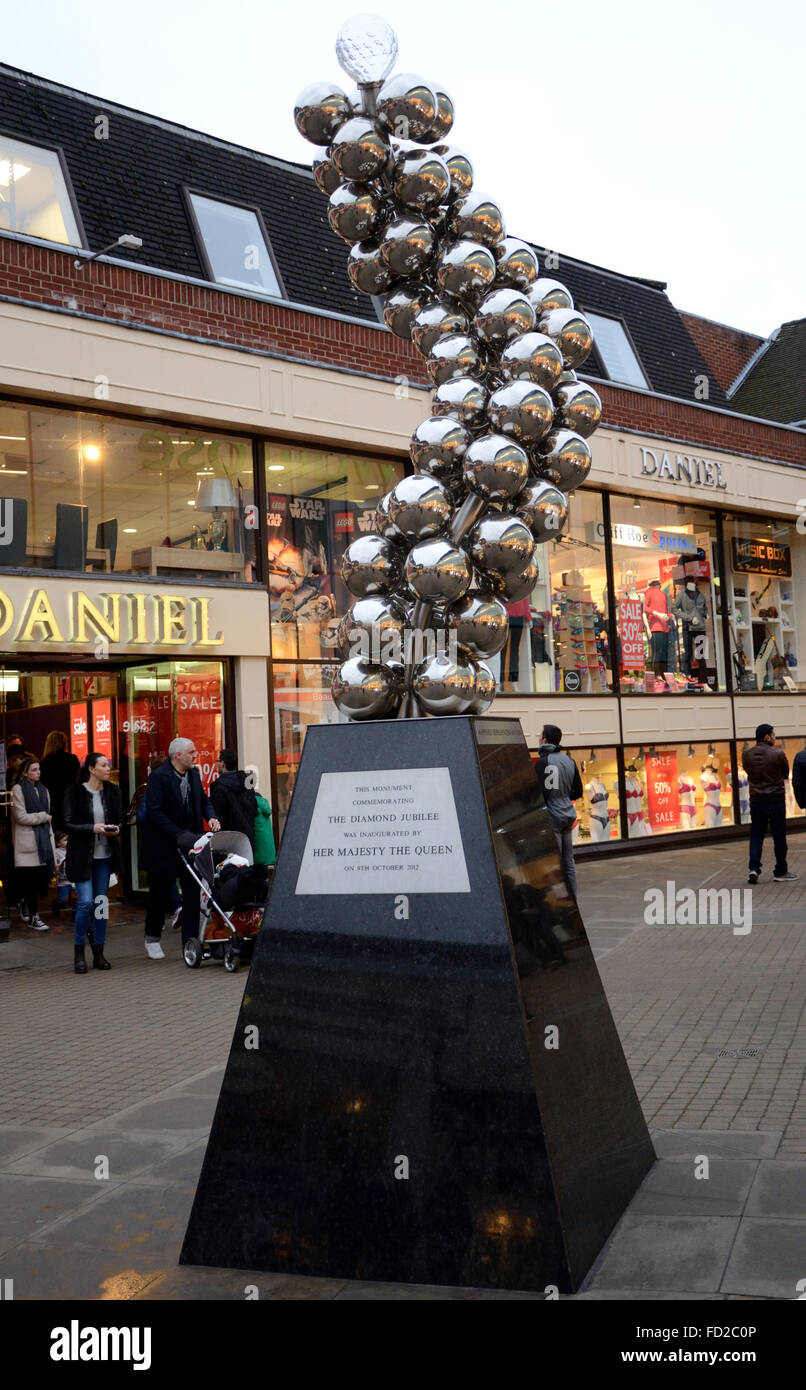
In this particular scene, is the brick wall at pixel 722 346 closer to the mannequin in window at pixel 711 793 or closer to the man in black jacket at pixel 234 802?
the mannequin in window at pixel 711 793

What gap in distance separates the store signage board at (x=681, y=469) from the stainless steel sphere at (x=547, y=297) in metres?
14.8

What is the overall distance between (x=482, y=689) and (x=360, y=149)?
2323 mm

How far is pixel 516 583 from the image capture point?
205 inches

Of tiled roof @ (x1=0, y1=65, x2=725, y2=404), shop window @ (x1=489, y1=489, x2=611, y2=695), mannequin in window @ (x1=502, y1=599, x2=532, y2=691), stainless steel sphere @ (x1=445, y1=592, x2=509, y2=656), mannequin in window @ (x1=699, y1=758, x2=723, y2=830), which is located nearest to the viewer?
stainless steel sphere @ (x1=445, y1=592, x2=509, y2=656)

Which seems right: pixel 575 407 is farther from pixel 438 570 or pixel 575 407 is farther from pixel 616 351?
pixel 616 351

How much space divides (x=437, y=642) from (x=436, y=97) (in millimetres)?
2334

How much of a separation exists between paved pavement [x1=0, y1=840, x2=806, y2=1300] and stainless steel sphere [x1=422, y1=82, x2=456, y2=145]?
444cm

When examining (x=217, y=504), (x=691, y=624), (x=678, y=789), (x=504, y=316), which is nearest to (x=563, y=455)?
(x=504, y=316)

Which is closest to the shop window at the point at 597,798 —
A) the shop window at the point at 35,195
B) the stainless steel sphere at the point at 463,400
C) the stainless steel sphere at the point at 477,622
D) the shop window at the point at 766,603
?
the shop window at the point at 766,603

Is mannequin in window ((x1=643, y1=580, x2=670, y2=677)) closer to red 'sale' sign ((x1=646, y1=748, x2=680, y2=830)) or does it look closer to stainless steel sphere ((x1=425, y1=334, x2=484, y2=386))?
red 'sale' sign ((x1=646, y1=748, x2=680, y2=830))

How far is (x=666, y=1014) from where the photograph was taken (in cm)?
830

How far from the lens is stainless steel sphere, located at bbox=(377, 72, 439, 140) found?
509 centimetres

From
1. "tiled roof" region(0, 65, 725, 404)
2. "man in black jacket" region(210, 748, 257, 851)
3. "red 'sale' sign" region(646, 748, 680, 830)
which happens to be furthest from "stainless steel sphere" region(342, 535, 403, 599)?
"red 'sale' sign" region(646, 748, 680, 830)
